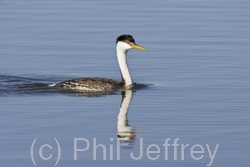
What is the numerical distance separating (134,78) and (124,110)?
11.6ft

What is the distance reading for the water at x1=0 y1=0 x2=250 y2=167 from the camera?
45.8 ft

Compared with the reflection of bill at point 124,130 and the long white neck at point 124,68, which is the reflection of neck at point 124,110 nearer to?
the reflection of bill at point 124,130

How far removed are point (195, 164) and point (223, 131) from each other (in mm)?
2020

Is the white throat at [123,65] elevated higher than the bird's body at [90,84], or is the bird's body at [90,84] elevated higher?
the white throat at [123,65]

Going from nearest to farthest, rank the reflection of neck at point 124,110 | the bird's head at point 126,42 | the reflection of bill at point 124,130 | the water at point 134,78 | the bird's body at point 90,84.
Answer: the water at point 134,78 < the reflection of bill at point 124,130 < the reflection of neck at point 124,110 < the bird's body at point 90,84 < the bird's head at point 126,42

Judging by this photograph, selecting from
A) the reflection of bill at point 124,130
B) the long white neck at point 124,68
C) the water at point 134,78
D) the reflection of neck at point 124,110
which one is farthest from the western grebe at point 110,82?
the reflection of bill at point 124,130

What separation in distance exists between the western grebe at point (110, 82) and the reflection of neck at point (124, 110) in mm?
346

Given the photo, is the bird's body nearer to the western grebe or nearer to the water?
the western grebe

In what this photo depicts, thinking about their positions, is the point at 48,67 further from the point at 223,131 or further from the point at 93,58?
A: the point at 223,131

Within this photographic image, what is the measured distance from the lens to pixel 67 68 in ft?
68.9

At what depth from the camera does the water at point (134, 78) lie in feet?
45.8

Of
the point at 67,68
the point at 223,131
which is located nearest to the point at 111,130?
the point at 223,131

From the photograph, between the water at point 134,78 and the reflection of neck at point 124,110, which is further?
the reflection of neck at point 124,110

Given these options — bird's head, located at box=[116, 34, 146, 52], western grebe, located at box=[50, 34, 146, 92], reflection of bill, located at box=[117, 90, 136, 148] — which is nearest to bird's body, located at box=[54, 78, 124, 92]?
western grebe, located at box=[50, 34, 146, 92]
